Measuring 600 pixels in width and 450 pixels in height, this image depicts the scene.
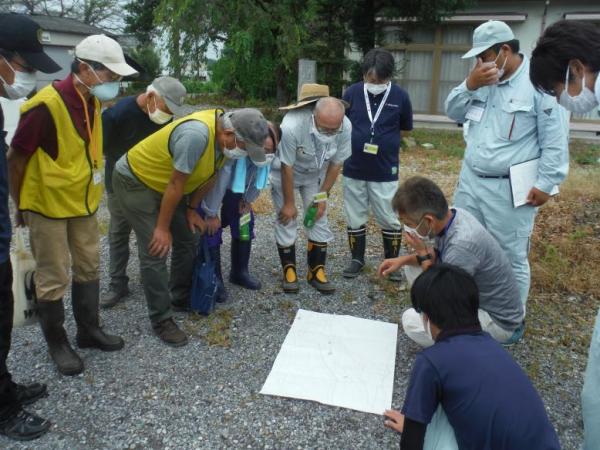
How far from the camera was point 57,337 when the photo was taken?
258 cm

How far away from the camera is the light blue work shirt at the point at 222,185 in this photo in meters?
3.06

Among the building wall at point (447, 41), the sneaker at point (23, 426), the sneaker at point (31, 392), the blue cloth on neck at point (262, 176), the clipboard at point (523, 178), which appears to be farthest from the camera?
the building wall at point (447, 41)

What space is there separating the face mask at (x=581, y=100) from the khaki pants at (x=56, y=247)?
89.4 inches

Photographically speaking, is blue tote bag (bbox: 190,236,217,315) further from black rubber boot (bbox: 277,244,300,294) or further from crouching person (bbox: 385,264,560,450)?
crouching person (bbox: 385,264,560,450)

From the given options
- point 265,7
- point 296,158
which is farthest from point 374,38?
point 296,158

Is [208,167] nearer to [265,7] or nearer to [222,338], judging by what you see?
[222,338]

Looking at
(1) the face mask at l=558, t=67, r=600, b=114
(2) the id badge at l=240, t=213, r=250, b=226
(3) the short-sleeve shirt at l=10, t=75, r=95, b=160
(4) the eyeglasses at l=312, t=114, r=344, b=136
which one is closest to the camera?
(1) the face mask at l=558, t=67, r=600, b=114

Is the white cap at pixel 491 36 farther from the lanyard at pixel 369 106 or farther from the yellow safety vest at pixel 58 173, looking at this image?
the yellow safety vest at pixel 58 173

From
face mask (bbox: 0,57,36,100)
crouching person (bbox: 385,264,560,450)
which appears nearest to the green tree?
face mask (bbox: 0,57,36,100)

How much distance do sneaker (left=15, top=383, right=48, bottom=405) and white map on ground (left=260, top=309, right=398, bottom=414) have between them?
1.08 metres

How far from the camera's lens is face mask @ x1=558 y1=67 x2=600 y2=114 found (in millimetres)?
1763

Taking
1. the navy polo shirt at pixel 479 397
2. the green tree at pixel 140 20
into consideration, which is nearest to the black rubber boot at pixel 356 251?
the navy polo shirt at pixel 479 397

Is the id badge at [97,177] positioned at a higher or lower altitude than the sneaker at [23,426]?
higher

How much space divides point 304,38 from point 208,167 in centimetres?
895
